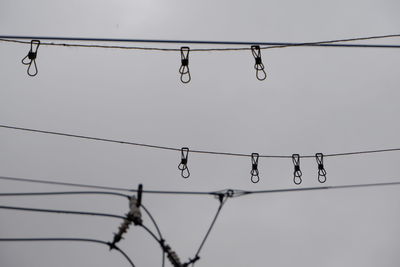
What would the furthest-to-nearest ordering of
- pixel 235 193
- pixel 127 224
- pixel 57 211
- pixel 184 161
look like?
pixel 184 161
pixel 235 193
pixel 127 224
pixel 57 211

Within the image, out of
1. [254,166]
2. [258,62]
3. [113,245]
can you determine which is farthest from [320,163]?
[113,245]

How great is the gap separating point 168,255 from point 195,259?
0.40 metres

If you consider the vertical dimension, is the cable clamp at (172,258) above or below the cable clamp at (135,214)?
below

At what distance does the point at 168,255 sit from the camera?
19.5ft

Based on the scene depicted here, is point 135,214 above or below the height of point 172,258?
above

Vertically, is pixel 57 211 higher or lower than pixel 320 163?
lower

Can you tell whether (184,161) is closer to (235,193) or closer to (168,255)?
(235,193)

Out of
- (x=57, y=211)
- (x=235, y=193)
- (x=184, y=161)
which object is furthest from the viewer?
(x=184, y=161)

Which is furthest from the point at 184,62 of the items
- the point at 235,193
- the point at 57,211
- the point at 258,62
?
the point at 57,211

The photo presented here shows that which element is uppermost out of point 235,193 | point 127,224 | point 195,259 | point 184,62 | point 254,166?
point 184,62

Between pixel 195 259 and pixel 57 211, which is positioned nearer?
pixel 57 211

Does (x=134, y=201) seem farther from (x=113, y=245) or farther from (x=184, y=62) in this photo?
(x=184, y=62)

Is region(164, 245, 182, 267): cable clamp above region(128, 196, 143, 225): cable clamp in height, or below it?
below

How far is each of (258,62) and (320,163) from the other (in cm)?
329
